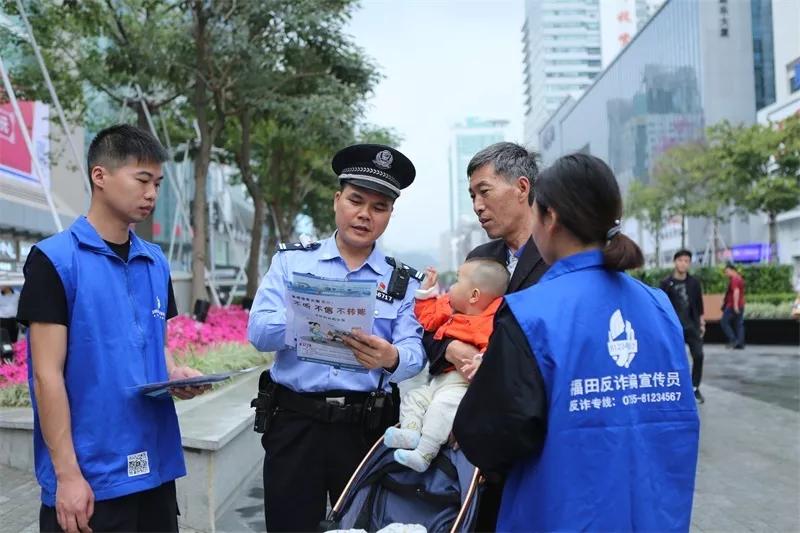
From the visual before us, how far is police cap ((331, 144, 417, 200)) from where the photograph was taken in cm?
271

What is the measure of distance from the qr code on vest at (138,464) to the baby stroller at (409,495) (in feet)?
2.02

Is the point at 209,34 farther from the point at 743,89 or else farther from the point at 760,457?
the point at 743,89

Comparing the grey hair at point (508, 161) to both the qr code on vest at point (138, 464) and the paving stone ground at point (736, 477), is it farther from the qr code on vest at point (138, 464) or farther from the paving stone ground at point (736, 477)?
the paving stone ground at point (736, 477)

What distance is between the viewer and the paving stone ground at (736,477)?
4.75 meters

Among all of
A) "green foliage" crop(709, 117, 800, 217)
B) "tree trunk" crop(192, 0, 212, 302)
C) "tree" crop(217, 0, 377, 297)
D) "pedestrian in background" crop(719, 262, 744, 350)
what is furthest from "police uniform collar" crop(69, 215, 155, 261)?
"green foliage" crop(709, 117, 800, 217)

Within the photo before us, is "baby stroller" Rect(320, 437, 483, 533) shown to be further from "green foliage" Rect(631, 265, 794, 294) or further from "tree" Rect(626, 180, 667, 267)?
"tree" Rect(626, 180, 667, 267)

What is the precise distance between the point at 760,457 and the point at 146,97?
1281 cm

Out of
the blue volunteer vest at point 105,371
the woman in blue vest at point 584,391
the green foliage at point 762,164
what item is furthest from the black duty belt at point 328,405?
the green foliage at point 762,164

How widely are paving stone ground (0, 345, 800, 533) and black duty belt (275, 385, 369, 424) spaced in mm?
2468

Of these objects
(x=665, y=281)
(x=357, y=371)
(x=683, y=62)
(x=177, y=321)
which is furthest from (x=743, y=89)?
(x=357, y=371)

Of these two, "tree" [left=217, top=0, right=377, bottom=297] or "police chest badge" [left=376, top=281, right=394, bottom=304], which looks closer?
"police chest badge" [left=376, top=281, right=394, bottom=304]

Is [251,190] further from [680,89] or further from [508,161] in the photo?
[680,89]

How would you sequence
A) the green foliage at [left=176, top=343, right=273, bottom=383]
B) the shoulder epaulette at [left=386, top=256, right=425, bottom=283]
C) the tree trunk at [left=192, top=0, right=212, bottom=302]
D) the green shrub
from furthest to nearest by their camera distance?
1. the green shrub
2. the tree trunk at [left=192, top=0, right=212, bottom=302]
3. the green foliage at [left=176, top=343, right=273, bottom=383]
4. the shoulder epaulette at [left=386, top=256, right=425, bottom=283]

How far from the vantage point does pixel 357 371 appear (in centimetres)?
252
